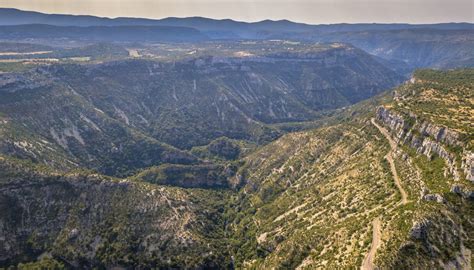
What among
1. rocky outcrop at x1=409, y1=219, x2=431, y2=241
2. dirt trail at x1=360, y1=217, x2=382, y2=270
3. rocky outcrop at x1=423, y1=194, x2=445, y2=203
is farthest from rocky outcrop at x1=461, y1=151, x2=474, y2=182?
dirt trail at x1=360, y1=217, x2=382, y2=270

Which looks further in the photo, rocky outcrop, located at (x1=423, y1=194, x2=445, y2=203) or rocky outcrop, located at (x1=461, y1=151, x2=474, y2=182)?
rocky outcrop, located at (x1=461, y1=151, x2=474, y2=182)

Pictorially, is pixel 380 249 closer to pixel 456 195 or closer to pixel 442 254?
pixel 442 254

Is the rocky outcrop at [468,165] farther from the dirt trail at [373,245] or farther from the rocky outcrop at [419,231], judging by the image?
the dirt trail at [373,245]

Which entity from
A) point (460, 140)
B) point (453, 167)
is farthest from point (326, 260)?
point (460, 140)

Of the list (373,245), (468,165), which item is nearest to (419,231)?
(373,245)

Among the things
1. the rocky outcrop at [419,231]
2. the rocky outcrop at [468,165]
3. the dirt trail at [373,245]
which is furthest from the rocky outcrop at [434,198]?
the dirt trail at [373,245]

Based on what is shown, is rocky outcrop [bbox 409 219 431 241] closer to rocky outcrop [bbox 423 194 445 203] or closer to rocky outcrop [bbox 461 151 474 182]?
rocky outcrop [bbox 423 194 445 203]

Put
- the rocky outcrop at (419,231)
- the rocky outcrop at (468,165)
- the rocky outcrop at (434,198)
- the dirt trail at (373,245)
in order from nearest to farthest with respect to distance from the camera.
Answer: the dirt trail at (373,245) → the rocky outcrop at (419,231) → the rocky outcrop at (434,198) → the rocky outcrop at (468,165)

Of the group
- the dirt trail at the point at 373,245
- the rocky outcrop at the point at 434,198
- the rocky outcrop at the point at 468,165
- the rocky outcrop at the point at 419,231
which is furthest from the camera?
the rocky outcrop at the point at 468,165
